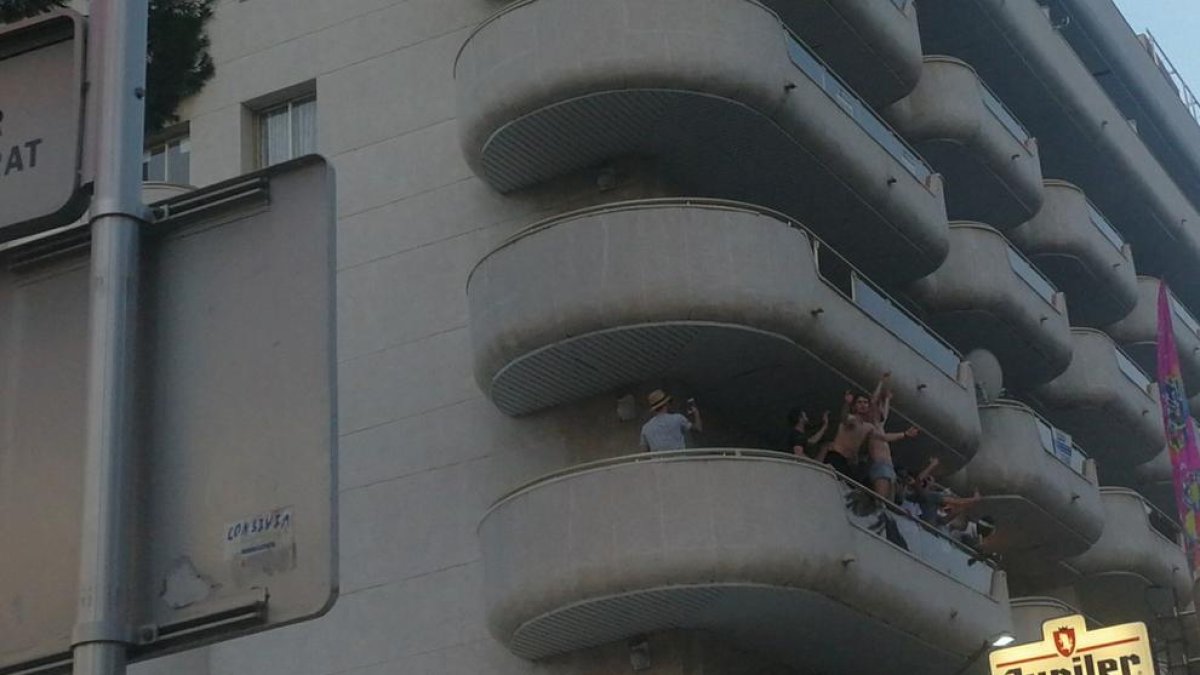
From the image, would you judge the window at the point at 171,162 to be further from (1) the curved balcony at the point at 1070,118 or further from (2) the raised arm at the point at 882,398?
(1) the curved balcony at the point at 1070,118

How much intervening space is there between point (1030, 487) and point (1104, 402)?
6.14 metres

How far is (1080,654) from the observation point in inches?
942

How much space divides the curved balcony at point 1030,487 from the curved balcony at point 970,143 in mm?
4644

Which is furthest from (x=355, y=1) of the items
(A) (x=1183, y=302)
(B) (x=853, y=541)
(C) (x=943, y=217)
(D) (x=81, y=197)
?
(A) (x=1183, y=302)

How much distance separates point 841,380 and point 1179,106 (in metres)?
28.6

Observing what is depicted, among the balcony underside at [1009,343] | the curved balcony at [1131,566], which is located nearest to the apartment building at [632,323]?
the balcony underside at [1009,343]

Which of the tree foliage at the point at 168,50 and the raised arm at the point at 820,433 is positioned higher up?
the tree foliage at the point at 168,50

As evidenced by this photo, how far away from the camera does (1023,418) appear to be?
32594mm

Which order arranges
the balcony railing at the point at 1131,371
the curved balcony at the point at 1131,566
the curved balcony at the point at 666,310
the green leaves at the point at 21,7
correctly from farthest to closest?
the balcony railing at the point at 1131,371 < the curved balcony at the point at 1131,566 < the curved balcony at the point at 666,310 < the green leaves at the point at 21,7

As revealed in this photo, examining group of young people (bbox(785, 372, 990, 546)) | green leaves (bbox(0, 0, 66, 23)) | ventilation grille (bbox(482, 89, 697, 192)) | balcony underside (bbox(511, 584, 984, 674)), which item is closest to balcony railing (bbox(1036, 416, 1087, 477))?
group of young people (bbox(785, 372, 990, 546))

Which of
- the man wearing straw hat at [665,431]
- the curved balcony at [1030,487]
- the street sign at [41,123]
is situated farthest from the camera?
the curved balcony at [1030,487]

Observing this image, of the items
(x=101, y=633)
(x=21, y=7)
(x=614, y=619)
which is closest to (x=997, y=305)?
(x=614, y=619)

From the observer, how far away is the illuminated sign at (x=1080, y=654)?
2373 cm

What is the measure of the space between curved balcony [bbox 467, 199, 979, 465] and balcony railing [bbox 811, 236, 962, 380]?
0.14 metres
